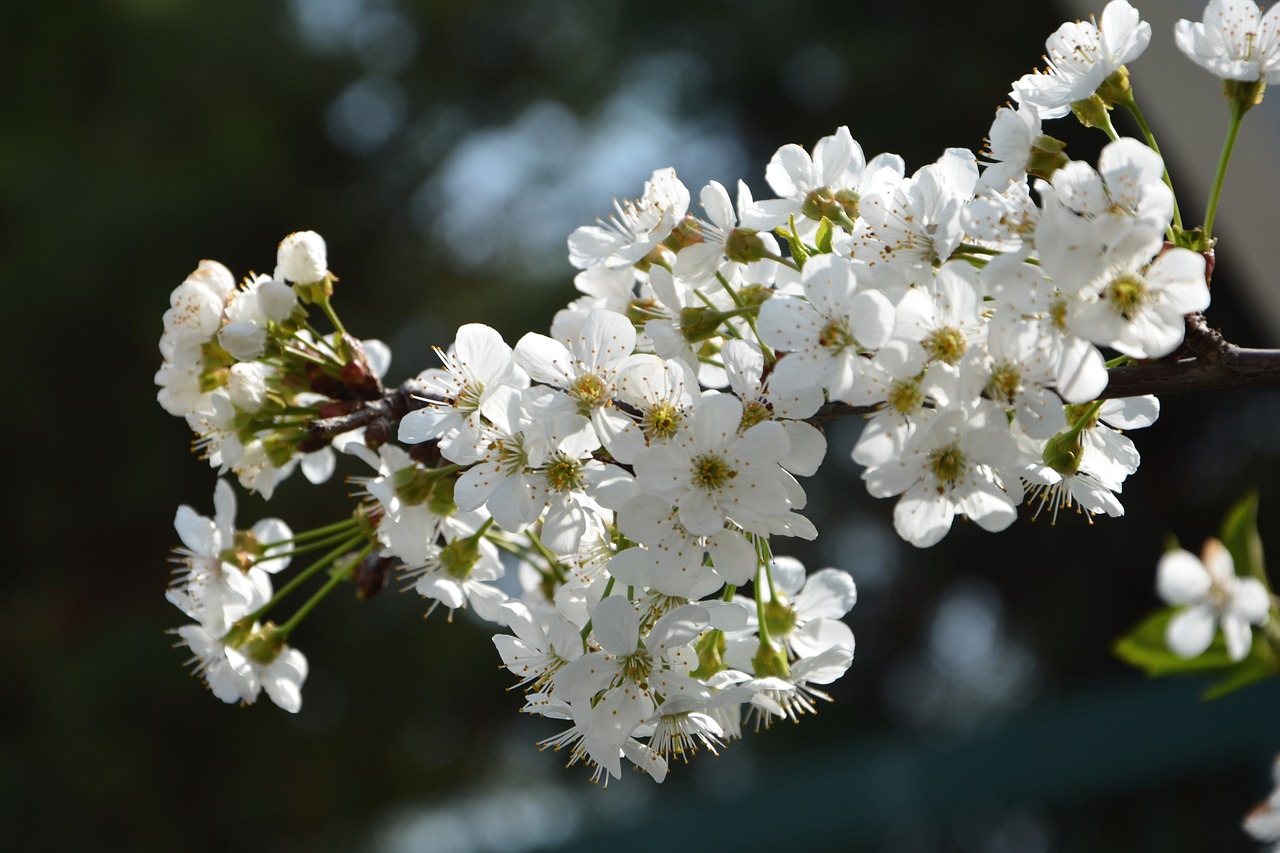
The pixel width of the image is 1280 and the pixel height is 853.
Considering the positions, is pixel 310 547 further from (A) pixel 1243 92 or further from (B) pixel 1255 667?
(B) pixel 1255 667

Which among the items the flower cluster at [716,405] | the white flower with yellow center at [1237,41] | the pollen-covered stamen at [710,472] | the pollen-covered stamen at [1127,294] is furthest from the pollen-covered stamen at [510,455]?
the white flower with yellow center at [1237,41]

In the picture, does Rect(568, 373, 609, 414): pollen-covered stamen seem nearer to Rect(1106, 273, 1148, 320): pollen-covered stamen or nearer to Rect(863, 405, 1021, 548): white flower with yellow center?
Rect(863, 405, 1021, 548): white flower with yellow center

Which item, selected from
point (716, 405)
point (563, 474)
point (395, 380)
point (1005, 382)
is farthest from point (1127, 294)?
point (395, 380)

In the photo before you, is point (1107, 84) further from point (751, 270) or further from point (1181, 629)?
point (1181, 629)

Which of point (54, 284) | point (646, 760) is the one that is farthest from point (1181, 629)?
point (54, 284)

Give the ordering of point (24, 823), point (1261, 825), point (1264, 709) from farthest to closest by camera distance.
Result: point (24, 823)
point (1264, 709)
point (1261, 825)
